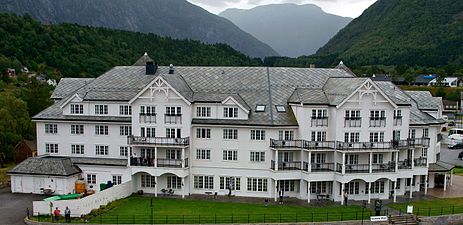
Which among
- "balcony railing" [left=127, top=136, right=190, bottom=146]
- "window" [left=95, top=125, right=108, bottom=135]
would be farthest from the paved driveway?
"balcony railing" [left=127, top=136, right=190, bottom=146]

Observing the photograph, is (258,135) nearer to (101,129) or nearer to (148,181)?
(148,181)

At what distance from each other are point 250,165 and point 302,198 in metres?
6.24

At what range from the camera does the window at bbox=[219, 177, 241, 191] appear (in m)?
50.3

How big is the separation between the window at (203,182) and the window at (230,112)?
6.74 metres

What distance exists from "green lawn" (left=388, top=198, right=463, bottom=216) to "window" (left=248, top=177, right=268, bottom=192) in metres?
12.4

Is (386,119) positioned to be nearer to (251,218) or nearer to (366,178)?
(366,178)

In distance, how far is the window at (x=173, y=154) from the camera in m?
50.7

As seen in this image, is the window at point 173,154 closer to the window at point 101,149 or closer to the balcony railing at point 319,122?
the window at point 101,149

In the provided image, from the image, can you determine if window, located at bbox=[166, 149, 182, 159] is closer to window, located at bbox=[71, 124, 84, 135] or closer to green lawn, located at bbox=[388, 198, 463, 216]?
window, located at bbox=[71, 124, 84, 135]

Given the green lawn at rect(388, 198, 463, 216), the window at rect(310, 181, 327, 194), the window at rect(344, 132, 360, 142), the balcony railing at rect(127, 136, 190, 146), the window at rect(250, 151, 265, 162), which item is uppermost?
the window at rect(344, 132, 360, 142)

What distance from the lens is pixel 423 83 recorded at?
15762 centimetres

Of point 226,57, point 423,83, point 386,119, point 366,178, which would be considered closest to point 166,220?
point 366,178

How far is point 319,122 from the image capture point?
161 ft

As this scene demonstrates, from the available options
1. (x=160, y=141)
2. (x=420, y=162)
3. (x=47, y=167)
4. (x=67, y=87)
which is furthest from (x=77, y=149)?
(x=420, y=162)
